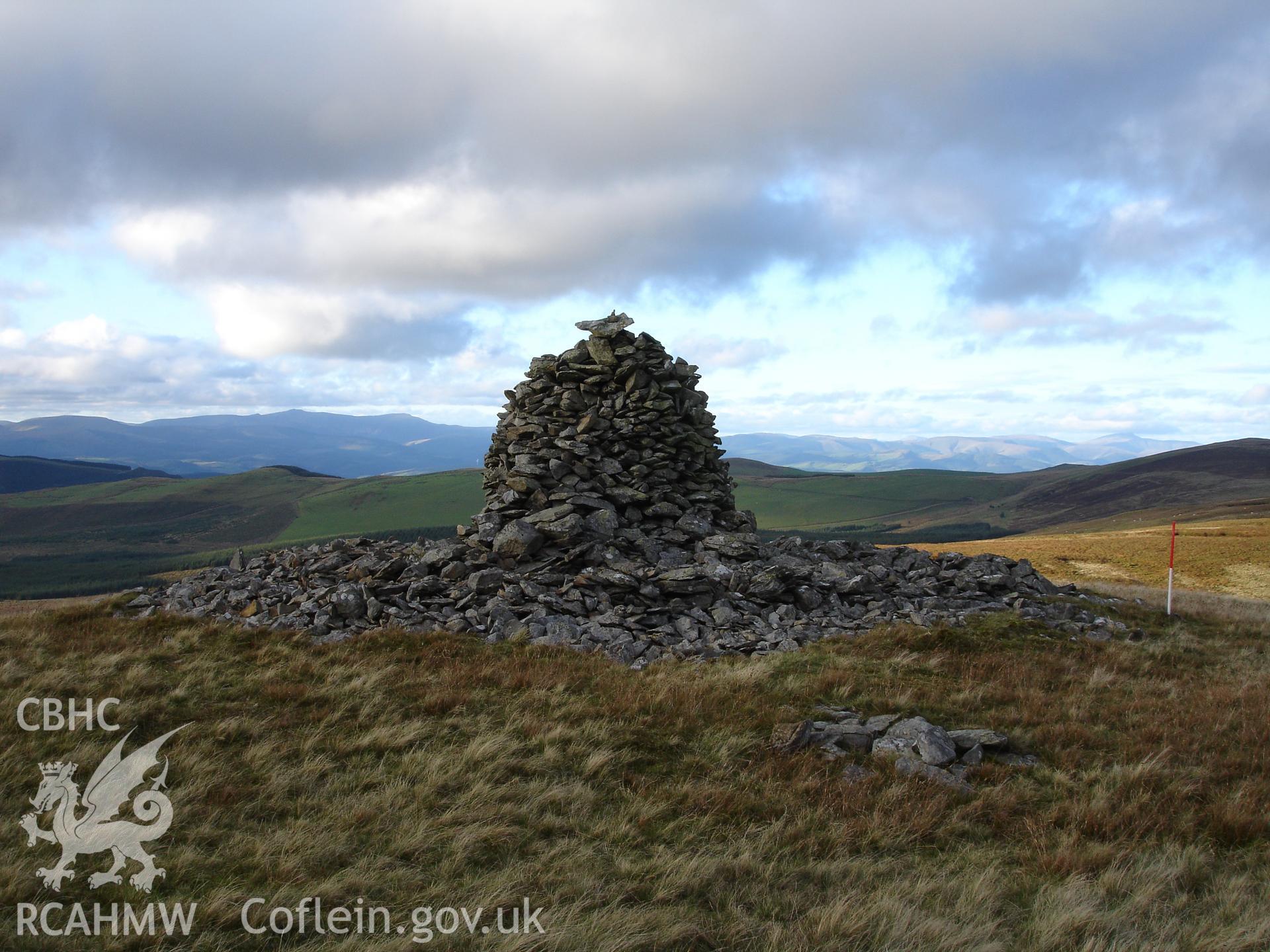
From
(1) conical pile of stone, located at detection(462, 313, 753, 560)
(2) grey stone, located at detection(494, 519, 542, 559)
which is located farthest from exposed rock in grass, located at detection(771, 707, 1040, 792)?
(1) conical pile of stone, located at detection(462, 313, 753, 560)

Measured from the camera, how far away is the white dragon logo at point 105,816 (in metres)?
6.20

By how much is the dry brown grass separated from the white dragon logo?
38.0 metres

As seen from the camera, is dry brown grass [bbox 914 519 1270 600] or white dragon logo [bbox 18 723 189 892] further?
dry brown grass [bbox 914 519 1270 600]

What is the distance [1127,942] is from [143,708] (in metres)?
12.1

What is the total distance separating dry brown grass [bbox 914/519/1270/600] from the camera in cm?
4325

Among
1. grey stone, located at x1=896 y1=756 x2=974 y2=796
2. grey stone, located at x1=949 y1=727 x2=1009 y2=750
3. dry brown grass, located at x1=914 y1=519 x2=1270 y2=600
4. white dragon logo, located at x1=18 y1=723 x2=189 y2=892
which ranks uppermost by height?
white dragon logo, located at x1=18 y1=723 x2=189 y2=892

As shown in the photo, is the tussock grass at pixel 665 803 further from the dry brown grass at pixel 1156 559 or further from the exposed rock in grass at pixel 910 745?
the dry brown grass at pixel 1156 559

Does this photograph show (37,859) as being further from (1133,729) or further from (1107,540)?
(1107,540)

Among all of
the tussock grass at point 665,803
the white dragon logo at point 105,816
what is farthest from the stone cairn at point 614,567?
the white dragon logo at point 105,816

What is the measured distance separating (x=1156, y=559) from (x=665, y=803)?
57444 millimetres

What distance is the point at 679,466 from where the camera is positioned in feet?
77.7

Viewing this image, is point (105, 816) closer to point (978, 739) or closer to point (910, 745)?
point (910, 745)

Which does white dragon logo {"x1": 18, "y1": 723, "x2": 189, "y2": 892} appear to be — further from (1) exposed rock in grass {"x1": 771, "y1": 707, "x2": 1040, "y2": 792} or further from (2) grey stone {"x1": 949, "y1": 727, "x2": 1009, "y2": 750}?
(2) grey stone {"x1": 949, "y1": 727, "x2": 1009, "y2": 750}

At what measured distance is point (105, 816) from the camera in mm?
7152
